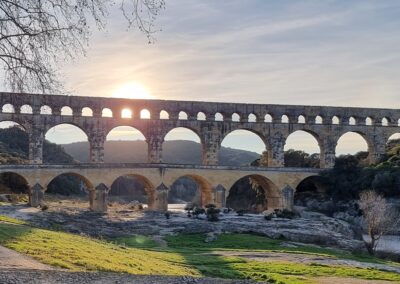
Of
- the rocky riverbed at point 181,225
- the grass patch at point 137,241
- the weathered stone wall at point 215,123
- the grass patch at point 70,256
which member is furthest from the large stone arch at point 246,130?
the grass patch at point 70,256

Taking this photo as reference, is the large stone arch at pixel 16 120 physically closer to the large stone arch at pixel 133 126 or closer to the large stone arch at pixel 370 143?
the large stone arch at pixel 133 126

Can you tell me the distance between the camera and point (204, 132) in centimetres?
6756

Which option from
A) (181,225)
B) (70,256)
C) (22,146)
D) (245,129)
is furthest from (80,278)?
(22,146)

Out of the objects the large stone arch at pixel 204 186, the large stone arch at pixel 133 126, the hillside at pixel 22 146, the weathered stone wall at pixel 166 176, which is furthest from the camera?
the hillside at pixel 22 146

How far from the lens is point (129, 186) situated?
389ft

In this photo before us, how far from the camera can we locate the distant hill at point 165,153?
165 metres

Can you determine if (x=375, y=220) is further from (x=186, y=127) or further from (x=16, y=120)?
(x=16, y=120)

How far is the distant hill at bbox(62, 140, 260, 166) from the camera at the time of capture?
16525 cm

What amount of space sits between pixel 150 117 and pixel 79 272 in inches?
2088

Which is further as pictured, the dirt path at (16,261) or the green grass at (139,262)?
the green grass at (139,262)

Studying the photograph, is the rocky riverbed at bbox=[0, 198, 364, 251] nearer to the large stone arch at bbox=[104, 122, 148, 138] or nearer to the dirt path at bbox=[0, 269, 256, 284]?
the large stone arch at bbox=[104, 122, 148, 138]

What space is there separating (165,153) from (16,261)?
165 m

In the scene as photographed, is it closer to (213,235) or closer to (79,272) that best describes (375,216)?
(213,235)

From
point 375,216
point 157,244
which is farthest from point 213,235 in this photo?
point 375,216
